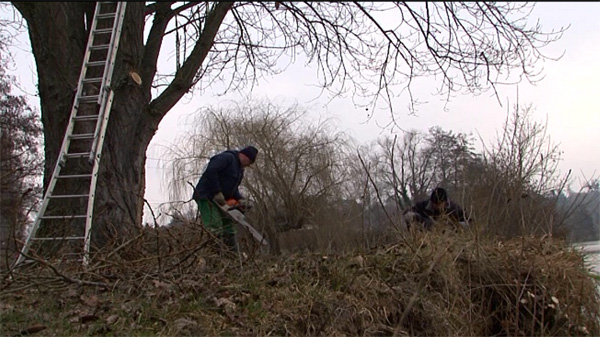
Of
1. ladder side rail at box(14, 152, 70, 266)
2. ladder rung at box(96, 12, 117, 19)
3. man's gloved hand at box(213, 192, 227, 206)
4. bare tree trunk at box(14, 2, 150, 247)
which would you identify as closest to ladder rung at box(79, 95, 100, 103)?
bare tree trunk at box(14, 2, 150, 247)

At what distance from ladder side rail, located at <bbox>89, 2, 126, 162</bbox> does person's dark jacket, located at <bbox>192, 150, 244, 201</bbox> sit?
124 cm

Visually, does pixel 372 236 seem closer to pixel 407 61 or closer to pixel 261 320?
pixel 261 320

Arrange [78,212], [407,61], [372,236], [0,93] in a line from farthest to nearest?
1. [0,93]
2. [407,61]
3. [78,212]
4. [372,236]

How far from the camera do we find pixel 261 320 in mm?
3879

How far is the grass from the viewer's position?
3734mm

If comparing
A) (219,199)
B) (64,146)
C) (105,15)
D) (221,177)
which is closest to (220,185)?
(221,177)

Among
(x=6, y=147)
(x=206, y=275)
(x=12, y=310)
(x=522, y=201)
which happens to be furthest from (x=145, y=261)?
(x=6, y=147)

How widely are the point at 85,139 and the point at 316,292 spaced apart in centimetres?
356

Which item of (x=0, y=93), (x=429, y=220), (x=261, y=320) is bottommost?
(x=261, y=320)

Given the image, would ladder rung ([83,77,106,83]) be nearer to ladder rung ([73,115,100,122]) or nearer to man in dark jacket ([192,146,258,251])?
ladder rung ([73,115,100,122])

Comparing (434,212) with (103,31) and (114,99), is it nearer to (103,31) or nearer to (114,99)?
(114,99)

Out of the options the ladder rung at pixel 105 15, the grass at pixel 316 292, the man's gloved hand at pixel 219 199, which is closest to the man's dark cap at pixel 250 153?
the man's gloved hand at pixel 219 199

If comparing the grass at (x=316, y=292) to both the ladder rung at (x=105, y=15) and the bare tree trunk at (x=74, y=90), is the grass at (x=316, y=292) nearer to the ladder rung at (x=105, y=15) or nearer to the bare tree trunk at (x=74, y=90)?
the bare tree trunk at (x=74, y=90)

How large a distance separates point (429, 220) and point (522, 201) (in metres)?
1.12
